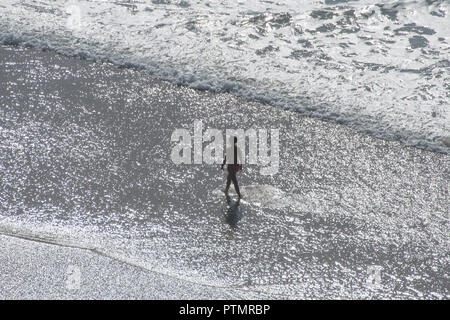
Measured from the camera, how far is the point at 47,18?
17.7 meters

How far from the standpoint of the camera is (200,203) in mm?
10703

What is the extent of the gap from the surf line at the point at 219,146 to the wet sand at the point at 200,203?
18cm

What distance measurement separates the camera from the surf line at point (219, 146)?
12.0 m

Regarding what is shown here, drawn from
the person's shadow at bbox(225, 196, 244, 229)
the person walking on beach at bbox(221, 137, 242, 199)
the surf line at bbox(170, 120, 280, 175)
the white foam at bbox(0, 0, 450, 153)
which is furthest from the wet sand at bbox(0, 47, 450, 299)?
the white foam at bbox(0, 0, 450, 153)

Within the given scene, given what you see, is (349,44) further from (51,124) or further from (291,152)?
(51,124)

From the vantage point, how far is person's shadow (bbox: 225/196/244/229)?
10.3 meters

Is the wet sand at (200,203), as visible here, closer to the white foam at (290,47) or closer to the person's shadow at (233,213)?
the person's shadow at (233,213)

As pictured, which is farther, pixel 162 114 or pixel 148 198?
pixel 162 114

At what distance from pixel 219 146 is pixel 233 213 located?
2.31 m

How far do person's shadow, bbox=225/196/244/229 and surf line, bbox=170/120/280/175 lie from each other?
1.17 metres

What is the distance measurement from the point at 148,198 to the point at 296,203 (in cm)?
250

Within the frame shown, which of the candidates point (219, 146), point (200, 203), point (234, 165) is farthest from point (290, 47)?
point (200, 203)

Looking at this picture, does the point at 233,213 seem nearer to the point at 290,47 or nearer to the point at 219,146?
the point at 219,146

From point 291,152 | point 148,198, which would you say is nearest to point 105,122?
point 148,198
